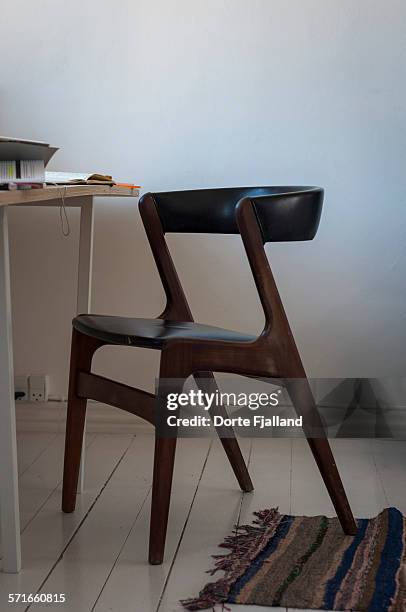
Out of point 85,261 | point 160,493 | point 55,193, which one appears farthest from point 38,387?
point 55,193

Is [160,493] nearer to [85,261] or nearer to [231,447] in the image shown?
[231,447]

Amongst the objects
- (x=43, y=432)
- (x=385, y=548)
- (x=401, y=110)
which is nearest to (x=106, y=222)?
(x=43, y=432)

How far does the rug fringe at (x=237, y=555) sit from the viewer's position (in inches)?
57.6

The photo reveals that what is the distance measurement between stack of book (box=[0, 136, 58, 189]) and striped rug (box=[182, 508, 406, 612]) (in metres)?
0.73

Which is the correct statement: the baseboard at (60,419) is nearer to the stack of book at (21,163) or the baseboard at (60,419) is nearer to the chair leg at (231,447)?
the chair leg at (231,447)

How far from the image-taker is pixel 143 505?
1914mm

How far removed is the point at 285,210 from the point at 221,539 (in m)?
0.65

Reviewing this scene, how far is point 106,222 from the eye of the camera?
244 centimetres

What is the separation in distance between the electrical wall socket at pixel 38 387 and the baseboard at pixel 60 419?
21mm

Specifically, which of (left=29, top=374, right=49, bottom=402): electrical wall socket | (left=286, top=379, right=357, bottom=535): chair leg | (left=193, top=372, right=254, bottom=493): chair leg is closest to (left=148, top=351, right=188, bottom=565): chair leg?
(left=286, top=379, right=357, bottom=535): chair leg

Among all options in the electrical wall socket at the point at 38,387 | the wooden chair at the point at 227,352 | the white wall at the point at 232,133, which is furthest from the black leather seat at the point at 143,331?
the electrical wall socket at the point at 38,387

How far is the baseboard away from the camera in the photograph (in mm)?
2482

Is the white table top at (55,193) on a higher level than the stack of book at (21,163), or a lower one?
lower

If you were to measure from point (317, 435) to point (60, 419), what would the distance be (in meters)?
1.04
